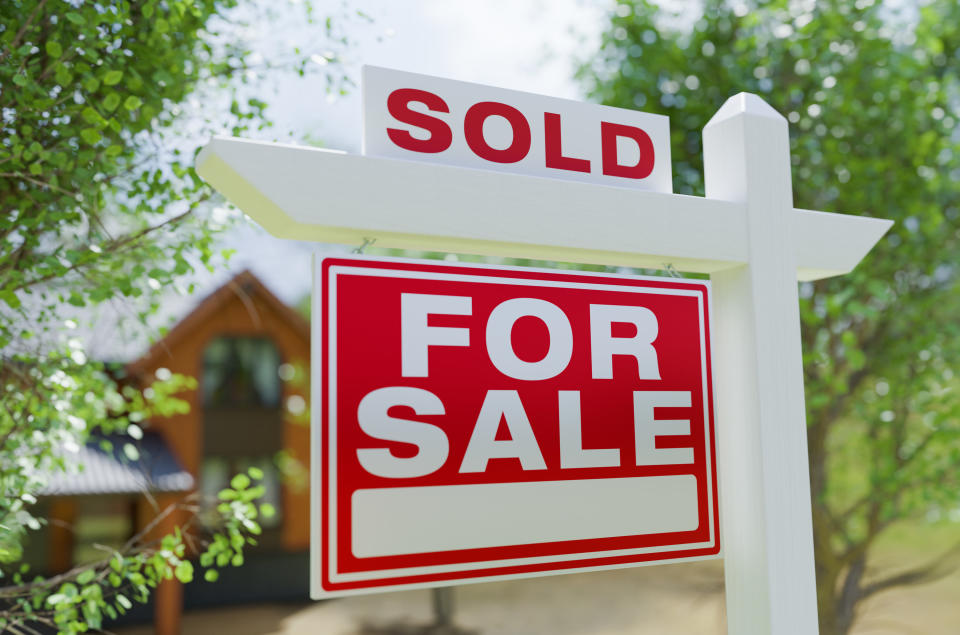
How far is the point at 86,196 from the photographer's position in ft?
11.5

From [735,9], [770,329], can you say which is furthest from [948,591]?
[770,329]

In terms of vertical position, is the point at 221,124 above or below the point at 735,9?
below

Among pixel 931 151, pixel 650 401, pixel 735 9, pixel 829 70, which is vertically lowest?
pixel 650 401

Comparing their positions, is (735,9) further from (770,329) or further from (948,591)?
(948,591)

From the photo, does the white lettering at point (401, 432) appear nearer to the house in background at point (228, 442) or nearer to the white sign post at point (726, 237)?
the white sign post at point (726, 237)

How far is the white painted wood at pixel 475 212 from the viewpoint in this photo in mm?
2084

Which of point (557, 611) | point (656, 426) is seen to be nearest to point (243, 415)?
point (557, 611)

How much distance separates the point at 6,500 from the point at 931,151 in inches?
312

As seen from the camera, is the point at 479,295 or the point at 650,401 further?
the point at 650,401

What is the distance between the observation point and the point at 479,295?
233cm

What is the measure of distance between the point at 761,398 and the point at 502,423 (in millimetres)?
905

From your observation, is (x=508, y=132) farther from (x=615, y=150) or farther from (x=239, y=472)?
(x=239, y=472)

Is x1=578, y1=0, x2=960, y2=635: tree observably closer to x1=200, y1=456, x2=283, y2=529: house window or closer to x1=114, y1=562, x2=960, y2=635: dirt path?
x1=114, y1=562, x2=960, y2=635: dirt path

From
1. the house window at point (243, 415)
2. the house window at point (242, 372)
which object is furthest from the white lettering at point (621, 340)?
the house window at point (242, 372)
